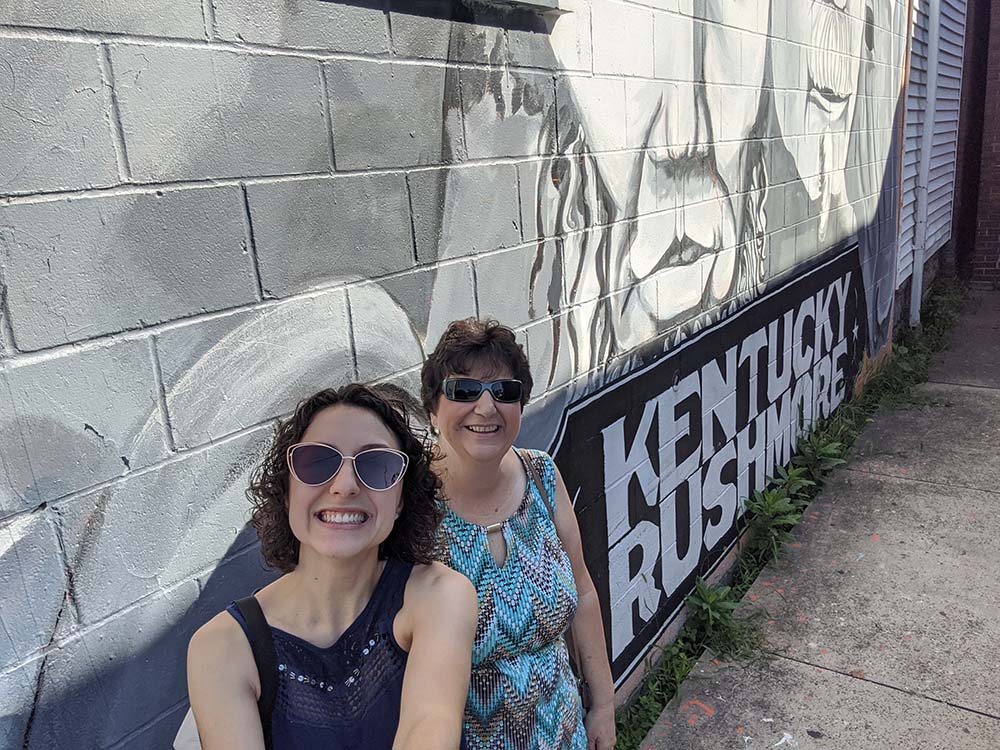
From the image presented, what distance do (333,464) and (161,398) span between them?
1.36ft

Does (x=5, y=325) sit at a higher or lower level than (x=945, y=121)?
lower

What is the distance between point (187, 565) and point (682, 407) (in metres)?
2.76

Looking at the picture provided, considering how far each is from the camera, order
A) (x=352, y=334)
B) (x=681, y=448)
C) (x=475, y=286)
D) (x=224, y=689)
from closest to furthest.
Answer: (x=224, y=689), (x=352, y=334), (x=475, y=286), (x=681, y=448)

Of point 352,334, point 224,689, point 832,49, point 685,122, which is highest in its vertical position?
point 832,49

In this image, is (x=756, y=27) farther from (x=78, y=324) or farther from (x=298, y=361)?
(x=78, y=324)

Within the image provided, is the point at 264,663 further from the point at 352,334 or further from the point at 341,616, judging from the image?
the point at 352,334

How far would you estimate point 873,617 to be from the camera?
411 cm

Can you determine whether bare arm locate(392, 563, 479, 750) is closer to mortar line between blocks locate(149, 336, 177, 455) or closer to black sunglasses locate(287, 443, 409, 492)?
black sunglasses locate(287, 443, 409, 492)

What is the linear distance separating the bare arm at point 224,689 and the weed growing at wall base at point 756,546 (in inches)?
93.0

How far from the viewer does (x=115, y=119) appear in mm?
1494

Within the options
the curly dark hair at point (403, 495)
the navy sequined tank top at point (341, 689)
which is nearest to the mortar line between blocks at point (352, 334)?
the curly dark hair at point (403, 495)

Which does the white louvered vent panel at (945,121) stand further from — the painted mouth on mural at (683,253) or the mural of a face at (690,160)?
the painted mouth on mural at (683,253)

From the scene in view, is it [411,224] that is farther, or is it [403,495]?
[411,224]

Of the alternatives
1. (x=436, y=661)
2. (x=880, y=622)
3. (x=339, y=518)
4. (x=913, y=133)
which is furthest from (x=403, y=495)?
(x=913, y=133)
